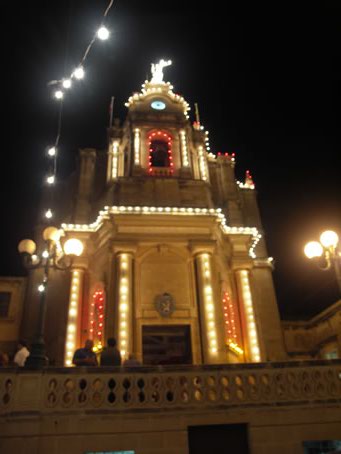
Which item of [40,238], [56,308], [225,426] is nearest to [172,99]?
[40,238]

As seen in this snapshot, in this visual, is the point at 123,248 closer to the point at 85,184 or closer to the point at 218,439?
the point at 85,184

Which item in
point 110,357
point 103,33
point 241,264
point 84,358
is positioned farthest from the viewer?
point 241,264

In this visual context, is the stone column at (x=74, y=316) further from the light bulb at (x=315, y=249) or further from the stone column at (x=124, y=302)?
the light bulb at (x=315, y=249)

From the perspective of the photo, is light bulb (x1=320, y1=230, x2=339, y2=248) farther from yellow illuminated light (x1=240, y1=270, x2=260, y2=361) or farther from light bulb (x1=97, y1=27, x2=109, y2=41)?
light bulb (x1=97, y1=27, x2=109, y2=41)

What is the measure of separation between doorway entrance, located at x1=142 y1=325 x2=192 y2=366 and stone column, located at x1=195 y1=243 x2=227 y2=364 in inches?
33.2

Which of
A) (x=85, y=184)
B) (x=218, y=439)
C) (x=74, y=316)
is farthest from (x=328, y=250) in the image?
(x=85, y=184)

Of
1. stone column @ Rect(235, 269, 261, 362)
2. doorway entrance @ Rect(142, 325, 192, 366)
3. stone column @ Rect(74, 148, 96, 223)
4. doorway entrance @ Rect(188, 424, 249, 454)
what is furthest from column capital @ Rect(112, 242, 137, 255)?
doorway entrance @ Rect(188, 424, 249, 454)

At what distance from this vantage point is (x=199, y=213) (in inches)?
757

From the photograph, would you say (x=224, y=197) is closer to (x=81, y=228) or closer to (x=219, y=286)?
(x=219, y=286)

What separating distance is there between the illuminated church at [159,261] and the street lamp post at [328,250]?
20.0 ft

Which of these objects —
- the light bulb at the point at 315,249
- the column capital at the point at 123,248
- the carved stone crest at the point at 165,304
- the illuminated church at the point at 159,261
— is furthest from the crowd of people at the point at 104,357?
the column capital at the point at 123,248

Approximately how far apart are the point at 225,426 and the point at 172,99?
1873 centimetres

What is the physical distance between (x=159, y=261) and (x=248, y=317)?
4.69 metres

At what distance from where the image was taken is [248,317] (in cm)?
1900
